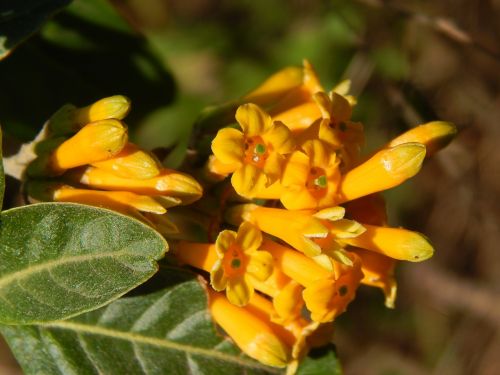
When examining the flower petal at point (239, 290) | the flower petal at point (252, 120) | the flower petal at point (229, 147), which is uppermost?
the flower petal at point (252, 120)

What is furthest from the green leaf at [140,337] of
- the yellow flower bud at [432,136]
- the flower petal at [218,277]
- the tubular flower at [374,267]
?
the yellow flower bud at [432,136]

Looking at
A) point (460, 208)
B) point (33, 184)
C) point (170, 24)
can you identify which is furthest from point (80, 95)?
point (460, 208)

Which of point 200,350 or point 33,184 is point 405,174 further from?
point 33,184

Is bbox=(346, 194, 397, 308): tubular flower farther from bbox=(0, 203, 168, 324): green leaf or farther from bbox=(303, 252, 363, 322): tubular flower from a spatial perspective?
bbox=(0, 203, 168, 324): green leaf

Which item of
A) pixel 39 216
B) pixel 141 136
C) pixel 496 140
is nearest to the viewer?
pixel 39 216

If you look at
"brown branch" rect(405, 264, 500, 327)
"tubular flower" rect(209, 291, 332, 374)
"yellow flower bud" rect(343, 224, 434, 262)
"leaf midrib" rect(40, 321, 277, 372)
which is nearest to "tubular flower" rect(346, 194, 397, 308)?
"yellow flower bud" rect(343, 224, 434, 262)

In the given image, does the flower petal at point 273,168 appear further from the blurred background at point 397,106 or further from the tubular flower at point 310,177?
the blurred background at point 397,106

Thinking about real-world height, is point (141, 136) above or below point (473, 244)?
above
